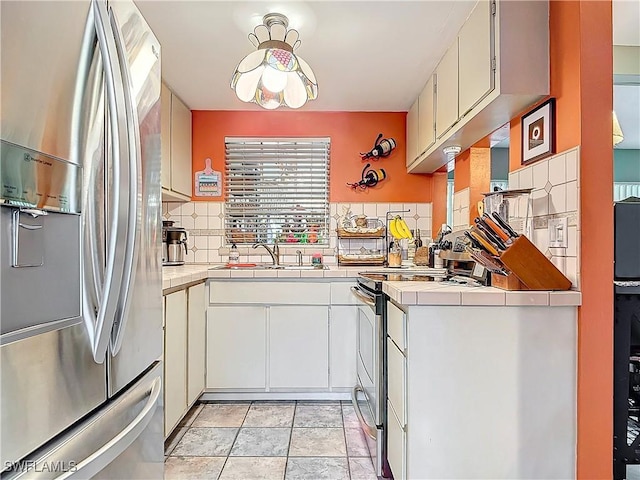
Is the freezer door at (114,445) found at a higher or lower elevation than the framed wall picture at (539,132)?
lower

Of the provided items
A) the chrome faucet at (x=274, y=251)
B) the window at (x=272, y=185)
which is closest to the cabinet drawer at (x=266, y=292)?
the chrome faucet at (x=274, y=251)

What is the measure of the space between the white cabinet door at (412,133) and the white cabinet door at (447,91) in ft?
1.77

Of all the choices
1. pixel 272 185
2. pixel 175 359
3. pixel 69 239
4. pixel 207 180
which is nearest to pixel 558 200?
pixel 69 239

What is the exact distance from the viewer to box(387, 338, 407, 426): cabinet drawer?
148cm

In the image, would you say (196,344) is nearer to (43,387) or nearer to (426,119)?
(43,387)

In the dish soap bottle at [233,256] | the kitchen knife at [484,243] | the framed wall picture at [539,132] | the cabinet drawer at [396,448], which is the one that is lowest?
the cabinet drawer at [396,448]

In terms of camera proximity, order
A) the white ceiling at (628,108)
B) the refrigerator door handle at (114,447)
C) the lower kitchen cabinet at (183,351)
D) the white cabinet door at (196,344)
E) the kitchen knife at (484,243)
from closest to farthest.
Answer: the refrigerator door handle at (114,447), the kitchen knife at (484,243), the lower kitchen cabinet at (183,351), the white cabinet door at (196,344), the white ceiling at (628,108)

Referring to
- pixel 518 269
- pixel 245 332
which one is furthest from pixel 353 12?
pixel 245 332

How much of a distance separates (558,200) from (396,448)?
3.88ft

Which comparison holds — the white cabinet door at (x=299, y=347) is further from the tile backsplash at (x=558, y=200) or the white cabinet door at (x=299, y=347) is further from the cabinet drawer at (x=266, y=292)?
the tile backsplash at (x=558, y=200)

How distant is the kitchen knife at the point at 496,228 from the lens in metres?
1.51

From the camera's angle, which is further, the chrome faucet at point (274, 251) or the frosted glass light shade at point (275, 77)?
the chrome faucet at point (274, 251)

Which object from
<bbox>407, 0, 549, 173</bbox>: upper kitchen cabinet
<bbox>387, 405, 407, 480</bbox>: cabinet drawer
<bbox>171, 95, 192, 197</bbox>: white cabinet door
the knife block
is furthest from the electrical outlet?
<bbox>171, 95, 192, 197</bbox>: white cabinet door

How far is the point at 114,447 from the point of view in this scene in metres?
0.83
